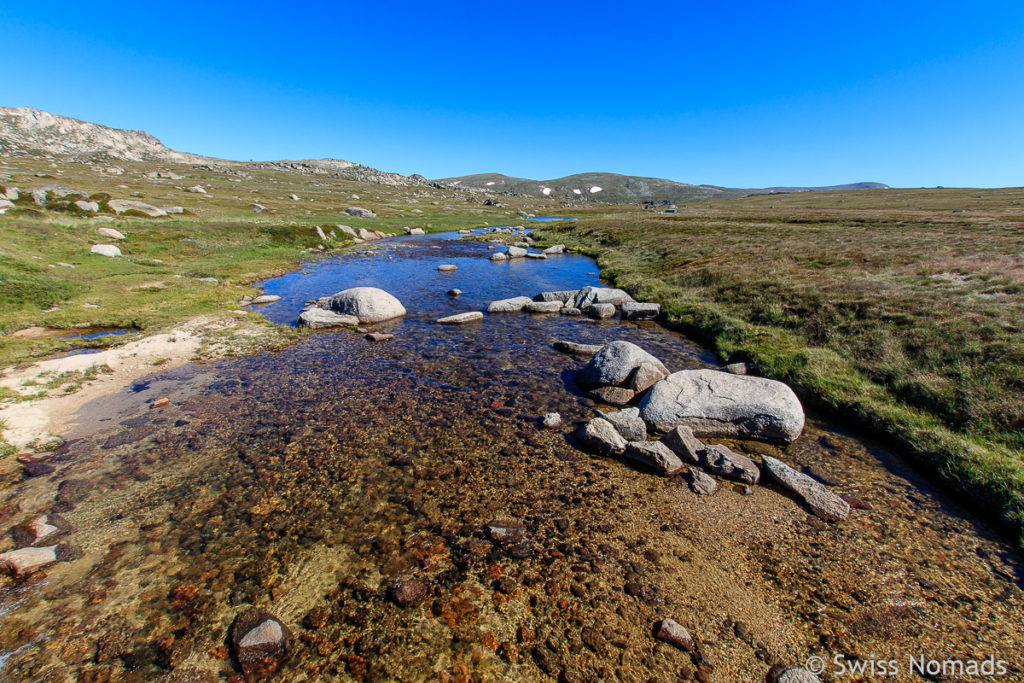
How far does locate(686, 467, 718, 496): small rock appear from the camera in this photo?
32.7ft

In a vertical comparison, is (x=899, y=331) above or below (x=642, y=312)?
above

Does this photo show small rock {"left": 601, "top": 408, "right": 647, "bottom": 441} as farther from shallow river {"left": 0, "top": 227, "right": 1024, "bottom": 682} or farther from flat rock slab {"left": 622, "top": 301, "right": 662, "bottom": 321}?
flat rock slab {"left": 622, "top": 301, "right": 662, "bottom": 321}

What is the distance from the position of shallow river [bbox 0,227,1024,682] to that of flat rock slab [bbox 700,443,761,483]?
0.39 meters

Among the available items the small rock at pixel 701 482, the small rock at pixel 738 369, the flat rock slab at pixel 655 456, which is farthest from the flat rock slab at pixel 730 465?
the small rock at pixel 738 369

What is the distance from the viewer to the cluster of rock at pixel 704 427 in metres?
10.2

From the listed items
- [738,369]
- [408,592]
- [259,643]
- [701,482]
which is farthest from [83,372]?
[738,369]

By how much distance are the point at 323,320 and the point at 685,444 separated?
2095 cm

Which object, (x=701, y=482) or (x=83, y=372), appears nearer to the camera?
(x=701, y=482)

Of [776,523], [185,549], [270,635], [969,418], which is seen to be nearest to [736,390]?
[776,523]

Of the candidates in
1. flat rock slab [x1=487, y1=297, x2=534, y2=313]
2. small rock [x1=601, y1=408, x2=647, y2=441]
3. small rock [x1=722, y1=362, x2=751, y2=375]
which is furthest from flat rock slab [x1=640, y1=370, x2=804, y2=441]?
flat rock slab [x1=487, y1=297, x2=534, y2=313]

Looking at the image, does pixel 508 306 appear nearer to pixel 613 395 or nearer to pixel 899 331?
pixel 613 395

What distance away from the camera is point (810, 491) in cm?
971

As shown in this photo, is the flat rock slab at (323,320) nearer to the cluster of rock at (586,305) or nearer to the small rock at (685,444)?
the cluster of rock at (586,305)

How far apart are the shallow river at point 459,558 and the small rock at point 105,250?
3321cm
